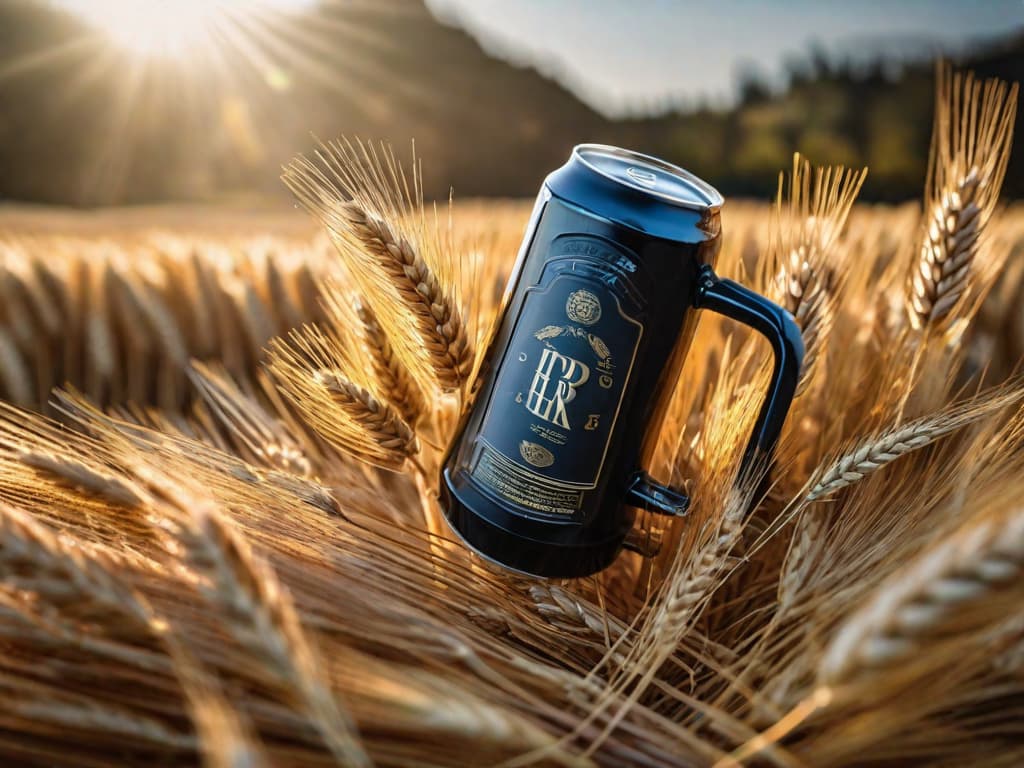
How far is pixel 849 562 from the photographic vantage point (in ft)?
2.05

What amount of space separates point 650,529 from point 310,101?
153 inches

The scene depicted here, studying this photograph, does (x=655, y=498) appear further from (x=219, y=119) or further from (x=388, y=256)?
(x=219, y=119)

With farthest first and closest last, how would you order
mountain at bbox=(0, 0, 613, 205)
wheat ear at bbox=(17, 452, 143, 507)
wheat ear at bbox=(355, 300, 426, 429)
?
mountain at bbox=(0, 0, 613, 205)
wheat ear at bbox=(355, 300, 426, 429)
wheat ear at bbox=(17, 452, 143, 507)

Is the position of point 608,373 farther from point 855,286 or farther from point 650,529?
point 855,286

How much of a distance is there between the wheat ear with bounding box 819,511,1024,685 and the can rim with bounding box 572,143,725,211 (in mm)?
337

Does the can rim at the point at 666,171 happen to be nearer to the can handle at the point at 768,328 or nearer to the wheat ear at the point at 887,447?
the can handle at the point at 768,328

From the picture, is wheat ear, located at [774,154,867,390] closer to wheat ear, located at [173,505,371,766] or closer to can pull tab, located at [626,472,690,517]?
can pull tab, located at [626,472,690,517]

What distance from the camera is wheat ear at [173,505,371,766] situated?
40cm

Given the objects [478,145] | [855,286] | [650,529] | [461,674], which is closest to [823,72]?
[478,145]

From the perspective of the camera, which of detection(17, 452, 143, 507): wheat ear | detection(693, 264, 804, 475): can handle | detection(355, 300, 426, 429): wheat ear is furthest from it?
detection(355, 300, 426, 429): wheat ear

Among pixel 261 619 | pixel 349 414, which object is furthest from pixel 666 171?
pixel 261 619

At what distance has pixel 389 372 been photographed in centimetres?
76

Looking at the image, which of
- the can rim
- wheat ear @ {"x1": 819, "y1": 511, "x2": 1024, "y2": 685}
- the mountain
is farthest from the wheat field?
the mountain

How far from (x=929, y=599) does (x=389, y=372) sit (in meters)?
0.53
